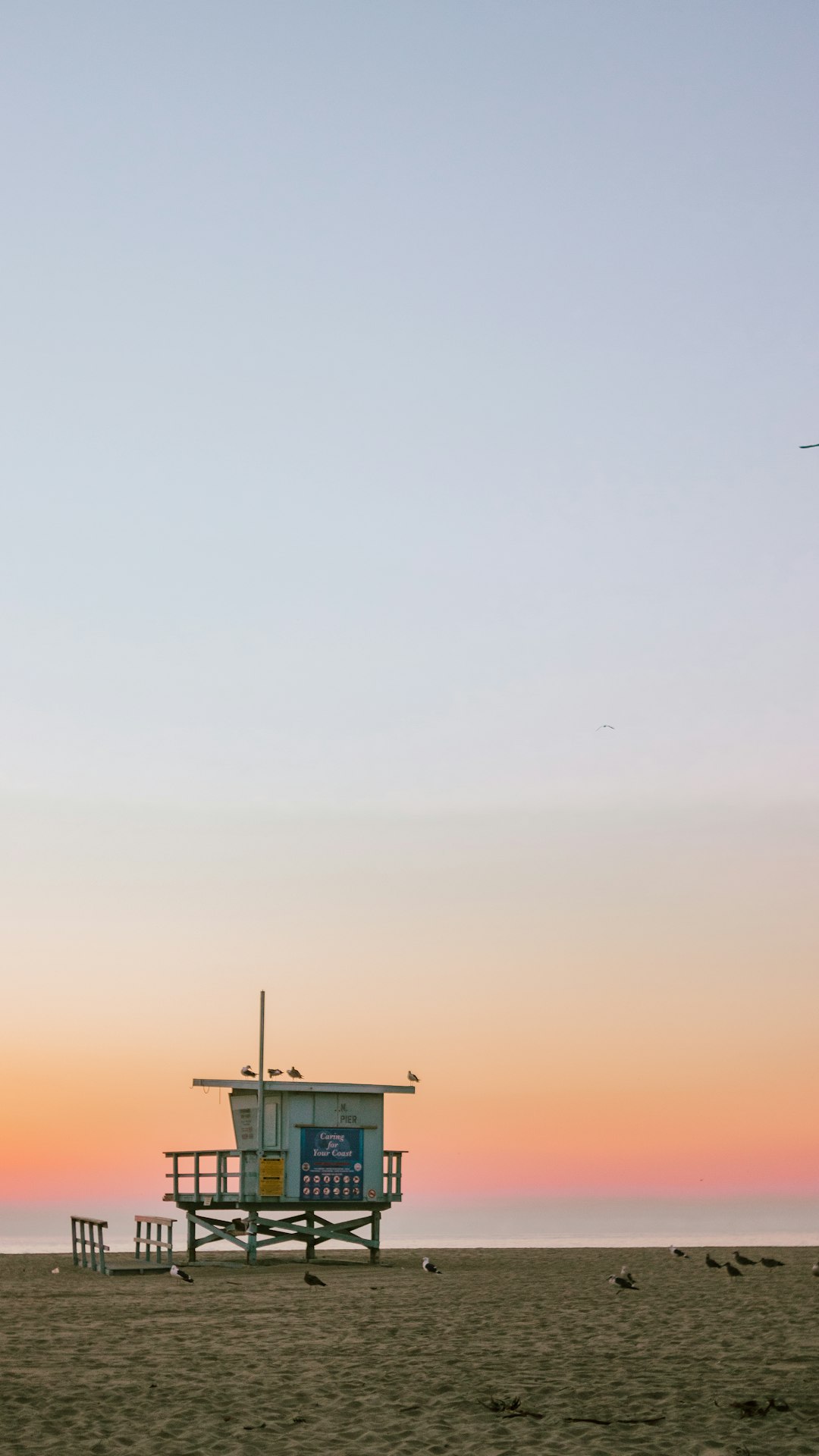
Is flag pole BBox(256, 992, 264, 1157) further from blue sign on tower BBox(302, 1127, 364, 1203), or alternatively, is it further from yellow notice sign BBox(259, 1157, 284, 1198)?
blue sign on tower BBox(302, 1127, 364, 1203)

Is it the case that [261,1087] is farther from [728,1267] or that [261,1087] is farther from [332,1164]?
[728,1267]

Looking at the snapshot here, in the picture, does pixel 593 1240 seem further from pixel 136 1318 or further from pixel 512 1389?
pixel 512 1389

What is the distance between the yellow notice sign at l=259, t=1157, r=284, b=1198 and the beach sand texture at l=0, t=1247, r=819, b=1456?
5.53m

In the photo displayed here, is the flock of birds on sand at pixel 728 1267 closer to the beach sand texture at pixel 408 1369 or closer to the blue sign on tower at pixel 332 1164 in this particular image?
the beach sand texture at pixel 408 1369

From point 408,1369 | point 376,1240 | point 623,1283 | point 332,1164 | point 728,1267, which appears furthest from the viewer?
point 376,1240

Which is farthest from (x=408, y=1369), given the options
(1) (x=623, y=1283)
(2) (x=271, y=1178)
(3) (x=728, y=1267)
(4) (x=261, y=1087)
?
(4) (x=261, y=1087)

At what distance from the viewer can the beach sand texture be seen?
1412 cm

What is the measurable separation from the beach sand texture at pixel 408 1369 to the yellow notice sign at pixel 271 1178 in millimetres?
5530

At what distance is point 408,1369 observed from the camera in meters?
17.2

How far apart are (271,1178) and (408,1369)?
1624 cm

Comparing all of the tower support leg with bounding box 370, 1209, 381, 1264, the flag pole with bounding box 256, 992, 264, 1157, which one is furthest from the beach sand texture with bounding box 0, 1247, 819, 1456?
the tower support leg with bounding box 370, 1209, 381, 1264

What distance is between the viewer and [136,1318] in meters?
22.2

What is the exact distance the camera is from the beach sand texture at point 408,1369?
1412 centimetres

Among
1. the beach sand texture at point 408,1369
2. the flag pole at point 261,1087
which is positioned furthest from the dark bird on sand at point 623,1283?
the flag pole at point 261,1087
